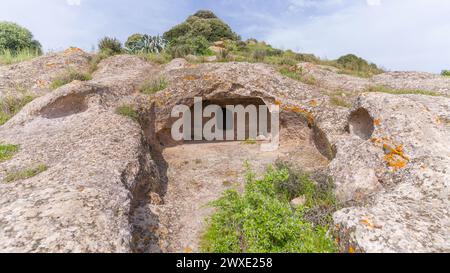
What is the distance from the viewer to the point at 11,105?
965 centimetres

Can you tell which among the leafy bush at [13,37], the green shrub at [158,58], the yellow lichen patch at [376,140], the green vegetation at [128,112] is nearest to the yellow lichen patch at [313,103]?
the yellow lichen patch at [376,140]

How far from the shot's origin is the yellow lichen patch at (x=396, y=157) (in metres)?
5.65

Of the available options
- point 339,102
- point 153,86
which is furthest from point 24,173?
point 339,102

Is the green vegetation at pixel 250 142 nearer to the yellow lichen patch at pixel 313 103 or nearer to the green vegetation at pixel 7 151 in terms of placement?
the yellow lichen patch at pixel 313 103

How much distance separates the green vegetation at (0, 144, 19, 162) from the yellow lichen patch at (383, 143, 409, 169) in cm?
851

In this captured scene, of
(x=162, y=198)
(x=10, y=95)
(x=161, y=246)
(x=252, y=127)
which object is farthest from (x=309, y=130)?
(x=10, y=95)

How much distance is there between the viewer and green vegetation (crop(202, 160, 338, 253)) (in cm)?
443

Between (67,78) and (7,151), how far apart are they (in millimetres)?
5021

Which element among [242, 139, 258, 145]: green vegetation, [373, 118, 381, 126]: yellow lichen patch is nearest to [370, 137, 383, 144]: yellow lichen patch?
[373, 118, 381, 126]: yellow lichen patch

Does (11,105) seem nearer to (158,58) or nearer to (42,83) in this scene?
(42,83)

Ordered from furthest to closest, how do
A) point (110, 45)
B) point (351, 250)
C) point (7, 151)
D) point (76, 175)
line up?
point (110, 45) < point (7, 151) < point (76, 175) < point (351, 250)

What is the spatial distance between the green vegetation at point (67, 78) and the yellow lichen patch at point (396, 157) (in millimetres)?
10848
